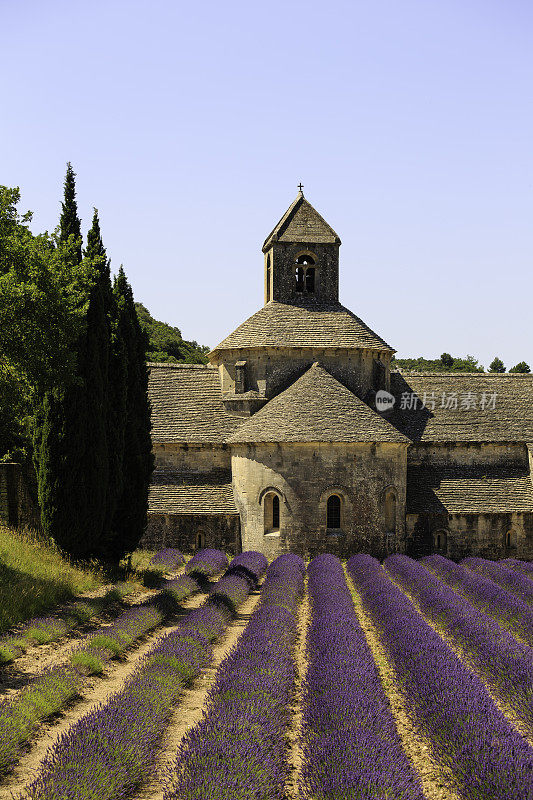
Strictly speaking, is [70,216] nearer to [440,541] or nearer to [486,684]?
[486,684]

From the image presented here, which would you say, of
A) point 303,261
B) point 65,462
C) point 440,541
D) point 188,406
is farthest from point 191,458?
point 65,462

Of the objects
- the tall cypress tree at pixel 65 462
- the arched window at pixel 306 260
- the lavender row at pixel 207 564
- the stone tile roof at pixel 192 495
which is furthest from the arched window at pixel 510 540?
the tall cypress tree at pixel 65 462

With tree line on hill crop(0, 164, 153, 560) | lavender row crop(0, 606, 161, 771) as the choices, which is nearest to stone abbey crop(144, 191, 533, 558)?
tree line on hill crop(0, 164, 153, 560)

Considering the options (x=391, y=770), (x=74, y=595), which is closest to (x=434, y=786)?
(x=391, y=770)

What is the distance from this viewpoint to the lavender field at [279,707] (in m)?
7.02

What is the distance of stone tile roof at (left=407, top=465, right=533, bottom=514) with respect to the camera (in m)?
28.7

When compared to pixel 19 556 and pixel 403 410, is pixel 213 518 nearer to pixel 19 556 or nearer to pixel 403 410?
pixel 403 410

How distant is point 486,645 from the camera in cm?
1230

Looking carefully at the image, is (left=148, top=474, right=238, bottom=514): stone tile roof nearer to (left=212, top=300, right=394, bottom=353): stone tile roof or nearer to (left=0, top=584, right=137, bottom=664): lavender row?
(left=212, top=300, right=394, bottom=353): stone tile roof

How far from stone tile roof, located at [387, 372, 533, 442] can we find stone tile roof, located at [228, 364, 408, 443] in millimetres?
4081

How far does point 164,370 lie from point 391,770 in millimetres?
27686

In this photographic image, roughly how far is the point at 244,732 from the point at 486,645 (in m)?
5.82

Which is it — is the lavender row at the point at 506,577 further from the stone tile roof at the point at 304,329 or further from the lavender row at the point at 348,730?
the stone tile roof at the point at 304,329

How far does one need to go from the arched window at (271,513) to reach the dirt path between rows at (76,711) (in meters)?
11.5
